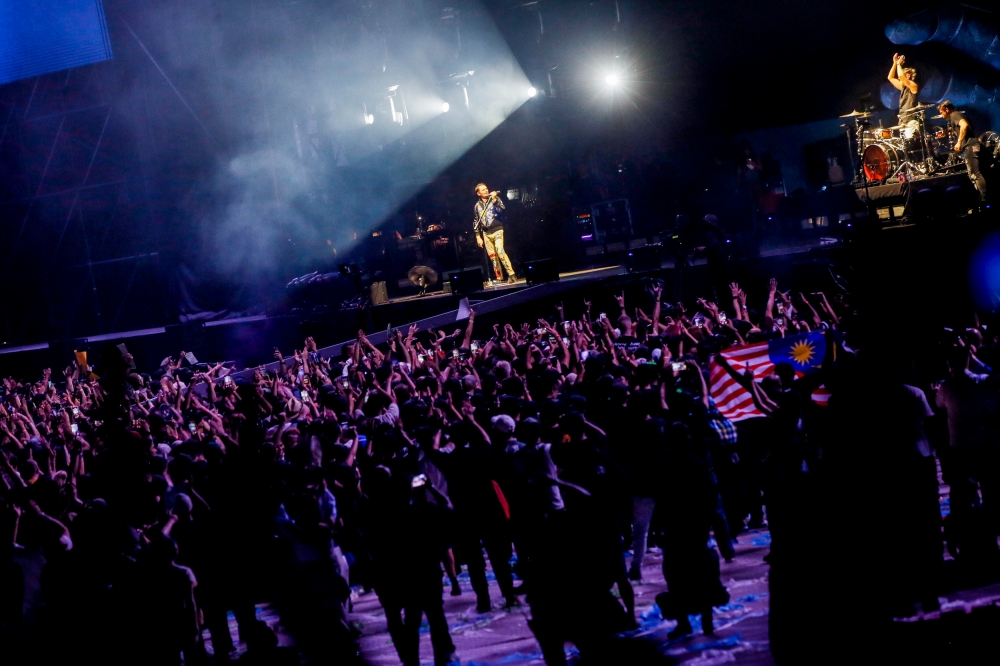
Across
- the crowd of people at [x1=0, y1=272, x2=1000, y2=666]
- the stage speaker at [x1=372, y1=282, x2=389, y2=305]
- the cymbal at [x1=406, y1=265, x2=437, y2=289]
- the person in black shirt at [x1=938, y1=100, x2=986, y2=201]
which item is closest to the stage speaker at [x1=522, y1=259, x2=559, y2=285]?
the cymbal at [x1=406, y1=265, x2=437, y2=289]

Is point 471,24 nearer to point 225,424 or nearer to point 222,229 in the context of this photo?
point 222,229

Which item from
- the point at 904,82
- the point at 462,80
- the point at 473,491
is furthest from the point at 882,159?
the point at 473,491

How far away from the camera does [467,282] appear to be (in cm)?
1512

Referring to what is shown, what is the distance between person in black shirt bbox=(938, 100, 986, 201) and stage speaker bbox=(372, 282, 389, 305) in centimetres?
946

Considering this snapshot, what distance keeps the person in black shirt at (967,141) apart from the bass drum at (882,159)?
0.86 m

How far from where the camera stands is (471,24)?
1734 centimetres

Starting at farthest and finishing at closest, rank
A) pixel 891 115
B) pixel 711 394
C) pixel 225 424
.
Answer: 1. pixel 891 115
2. pixel 225 424
3. pixel 711 394

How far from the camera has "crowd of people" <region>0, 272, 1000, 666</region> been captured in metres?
4.58

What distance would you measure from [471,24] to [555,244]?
4.59 m

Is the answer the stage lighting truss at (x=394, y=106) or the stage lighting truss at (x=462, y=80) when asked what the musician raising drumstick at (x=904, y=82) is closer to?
the stage lighting truss at (x=462, y=80)

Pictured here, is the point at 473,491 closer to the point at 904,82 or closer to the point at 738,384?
the point at 738,384

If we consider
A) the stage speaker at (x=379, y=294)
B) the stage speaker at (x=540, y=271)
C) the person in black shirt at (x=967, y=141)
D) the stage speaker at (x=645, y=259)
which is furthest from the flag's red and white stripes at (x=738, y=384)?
the stage speaker at (x=379, y=294)

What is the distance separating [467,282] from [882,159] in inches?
270

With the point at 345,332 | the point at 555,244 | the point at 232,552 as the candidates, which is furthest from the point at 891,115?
the point at 232,552
